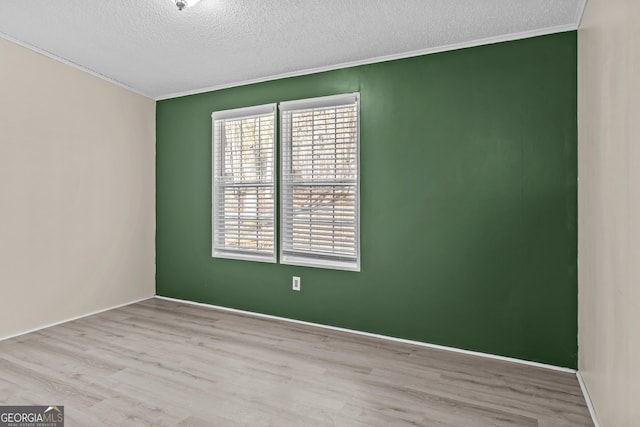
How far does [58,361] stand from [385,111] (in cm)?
325

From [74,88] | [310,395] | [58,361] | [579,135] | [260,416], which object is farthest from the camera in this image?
[74,88]

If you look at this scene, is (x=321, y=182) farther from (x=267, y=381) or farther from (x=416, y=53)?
(x=267, y=381)

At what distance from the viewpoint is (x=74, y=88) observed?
3.52 meters

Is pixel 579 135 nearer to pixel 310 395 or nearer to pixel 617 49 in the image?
pixel 617 49

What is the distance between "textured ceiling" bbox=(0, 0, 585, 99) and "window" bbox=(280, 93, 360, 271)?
0.43m

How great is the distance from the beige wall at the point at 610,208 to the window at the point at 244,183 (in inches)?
102

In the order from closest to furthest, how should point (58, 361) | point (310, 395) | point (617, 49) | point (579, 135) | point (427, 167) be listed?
1. point (617, 49)
2. point (310, 395)
3. point (579, 135)
4. point (58, 361)
5. point (427, 167)

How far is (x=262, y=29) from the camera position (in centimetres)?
275

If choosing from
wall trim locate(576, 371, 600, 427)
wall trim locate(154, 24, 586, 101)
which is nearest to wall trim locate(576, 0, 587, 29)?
wall trim locate(154, 24, 586, 101)

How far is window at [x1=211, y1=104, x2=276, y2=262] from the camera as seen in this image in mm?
3748

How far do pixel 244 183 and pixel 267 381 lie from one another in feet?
6.94

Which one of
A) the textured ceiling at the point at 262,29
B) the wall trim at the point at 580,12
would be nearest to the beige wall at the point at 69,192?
the textured ceiling at the point at 262,29

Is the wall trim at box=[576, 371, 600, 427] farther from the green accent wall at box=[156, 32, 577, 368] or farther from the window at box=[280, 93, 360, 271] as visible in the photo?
the window at box=[280, 93, 360, 271]

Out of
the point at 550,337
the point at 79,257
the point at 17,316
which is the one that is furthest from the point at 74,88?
the point at 550,337
